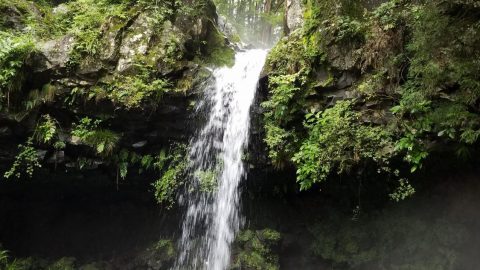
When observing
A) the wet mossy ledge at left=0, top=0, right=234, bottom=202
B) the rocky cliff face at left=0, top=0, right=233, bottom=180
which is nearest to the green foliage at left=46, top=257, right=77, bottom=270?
the wet mossy ledge at left=0, top=0, right=234, bottom=202

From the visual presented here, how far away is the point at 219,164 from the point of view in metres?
8.55

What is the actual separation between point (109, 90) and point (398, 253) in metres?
7.35

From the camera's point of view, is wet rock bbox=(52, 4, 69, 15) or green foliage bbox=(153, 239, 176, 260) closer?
wet rock bbox=(52, 4, 69, 15)

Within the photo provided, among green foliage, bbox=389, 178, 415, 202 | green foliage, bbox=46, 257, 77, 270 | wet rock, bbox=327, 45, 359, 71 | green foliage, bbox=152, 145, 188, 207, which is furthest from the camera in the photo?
green foliage, bbox=46, 257, 77, 270

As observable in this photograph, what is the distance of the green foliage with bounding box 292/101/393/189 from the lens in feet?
20.6

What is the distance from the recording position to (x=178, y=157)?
341 inches

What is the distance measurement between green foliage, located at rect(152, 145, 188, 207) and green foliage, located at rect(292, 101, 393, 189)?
3119 millimetres

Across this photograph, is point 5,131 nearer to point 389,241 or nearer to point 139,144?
point 139,144

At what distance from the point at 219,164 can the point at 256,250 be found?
229 centimetres

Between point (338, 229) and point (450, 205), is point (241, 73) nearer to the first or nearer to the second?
point (338, 229)

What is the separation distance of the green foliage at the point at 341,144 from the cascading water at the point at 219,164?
2009 mm

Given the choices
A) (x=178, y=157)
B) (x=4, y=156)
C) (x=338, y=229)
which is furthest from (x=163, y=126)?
(x=338, y=229)

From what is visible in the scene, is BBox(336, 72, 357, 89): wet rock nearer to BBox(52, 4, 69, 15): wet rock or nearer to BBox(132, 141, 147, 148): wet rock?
BBox(132, 141, 147, 148): wet rock

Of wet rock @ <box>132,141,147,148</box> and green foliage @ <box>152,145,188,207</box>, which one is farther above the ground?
wet rock @ <box>132,141,147,148</box>
